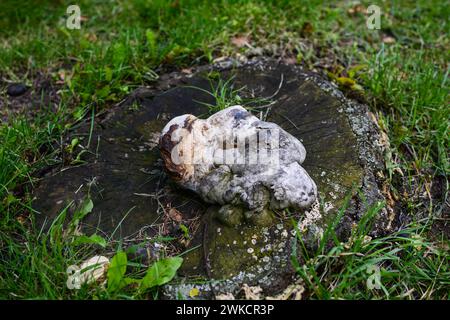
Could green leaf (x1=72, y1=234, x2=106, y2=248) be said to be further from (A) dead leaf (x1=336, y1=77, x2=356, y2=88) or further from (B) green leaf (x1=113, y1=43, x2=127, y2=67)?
(A) dead leaf (x1=336, y1=77, x2=356, y2=88)

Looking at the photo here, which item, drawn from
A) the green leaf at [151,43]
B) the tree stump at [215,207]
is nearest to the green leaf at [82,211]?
the tree stump at [215,207]

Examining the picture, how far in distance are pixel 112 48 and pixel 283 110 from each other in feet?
5.40

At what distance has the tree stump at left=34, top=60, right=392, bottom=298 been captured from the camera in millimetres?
2320

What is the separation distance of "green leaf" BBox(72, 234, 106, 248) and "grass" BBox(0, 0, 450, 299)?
0.29 feet

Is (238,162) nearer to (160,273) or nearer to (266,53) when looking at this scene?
(160,273)

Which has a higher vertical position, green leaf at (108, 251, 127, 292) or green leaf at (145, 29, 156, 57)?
green leaf at (145, 29, 156, 57)

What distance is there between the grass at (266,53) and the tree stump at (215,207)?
16 cm

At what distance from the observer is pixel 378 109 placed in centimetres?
353

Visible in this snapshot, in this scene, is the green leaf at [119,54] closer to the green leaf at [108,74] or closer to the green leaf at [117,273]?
the green leaf at [108,74]

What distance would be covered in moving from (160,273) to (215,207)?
19.4 inches

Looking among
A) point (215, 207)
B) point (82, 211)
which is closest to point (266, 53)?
point (215, 207)

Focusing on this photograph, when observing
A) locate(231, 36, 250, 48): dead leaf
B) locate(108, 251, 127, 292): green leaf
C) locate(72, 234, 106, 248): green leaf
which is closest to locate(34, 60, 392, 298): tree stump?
locate(72, 234, 106, 248): green leaf

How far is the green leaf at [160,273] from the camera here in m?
2.24

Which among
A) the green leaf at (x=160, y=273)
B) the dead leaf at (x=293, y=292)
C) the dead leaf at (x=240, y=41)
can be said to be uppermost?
the dead leaf at (x=240, y=41)
